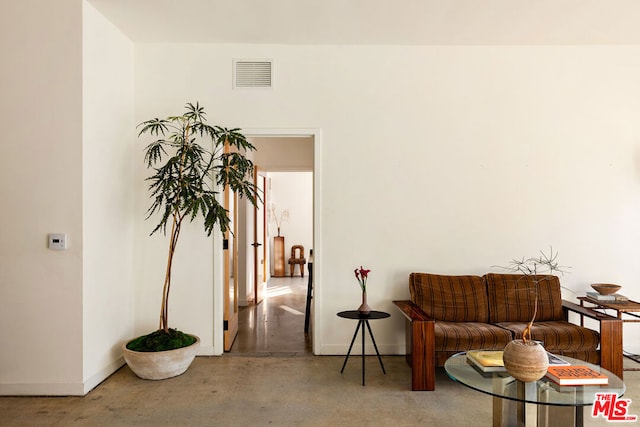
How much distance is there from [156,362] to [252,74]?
8.87 feet

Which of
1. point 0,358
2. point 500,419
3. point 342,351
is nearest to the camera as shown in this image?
point 500,419

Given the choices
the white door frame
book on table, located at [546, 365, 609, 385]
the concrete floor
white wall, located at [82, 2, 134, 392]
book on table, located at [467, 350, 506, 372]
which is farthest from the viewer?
the white door frame

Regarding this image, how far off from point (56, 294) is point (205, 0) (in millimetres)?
2493

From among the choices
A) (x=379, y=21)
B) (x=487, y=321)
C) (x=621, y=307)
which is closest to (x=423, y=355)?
(x=487, y=321)

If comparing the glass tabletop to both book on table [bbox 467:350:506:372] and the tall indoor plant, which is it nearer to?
book on table [bbox 467:350:506:372]

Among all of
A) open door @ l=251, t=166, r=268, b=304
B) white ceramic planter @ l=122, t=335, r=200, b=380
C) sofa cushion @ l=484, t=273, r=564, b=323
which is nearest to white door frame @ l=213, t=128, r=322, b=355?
white ceramic planter @ l=122, t=335, r=200, b=380

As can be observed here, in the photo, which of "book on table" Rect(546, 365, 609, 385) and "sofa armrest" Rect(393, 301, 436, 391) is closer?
"book on table" Rect(546, 365, 609, 385)

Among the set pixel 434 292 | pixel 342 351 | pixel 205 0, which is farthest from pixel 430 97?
pixel 342 351

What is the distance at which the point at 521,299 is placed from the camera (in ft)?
12.2

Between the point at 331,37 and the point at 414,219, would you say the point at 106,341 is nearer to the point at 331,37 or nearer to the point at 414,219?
the point at 414,219

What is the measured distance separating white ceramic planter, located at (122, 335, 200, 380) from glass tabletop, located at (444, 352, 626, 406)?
85.4 inches

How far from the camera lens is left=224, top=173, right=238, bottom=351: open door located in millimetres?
4127

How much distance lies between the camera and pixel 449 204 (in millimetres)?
4098

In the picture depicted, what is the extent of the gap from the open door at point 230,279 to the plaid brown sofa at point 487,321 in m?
1.69
